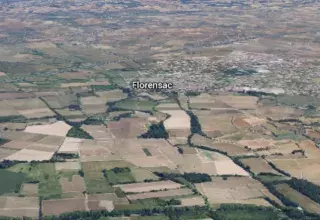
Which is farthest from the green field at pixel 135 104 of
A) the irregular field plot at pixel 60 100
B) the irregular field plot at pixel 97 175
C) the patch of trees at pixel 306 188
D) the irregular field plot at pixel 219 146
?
the patch of trees at pixel 306 188

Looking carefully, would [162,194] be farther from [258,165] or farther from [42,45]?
[42,45]

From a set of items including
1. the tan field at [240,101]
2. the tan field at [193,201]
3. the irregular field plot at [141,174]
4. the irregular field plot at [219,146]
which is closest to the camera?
the tan field at [193,201]

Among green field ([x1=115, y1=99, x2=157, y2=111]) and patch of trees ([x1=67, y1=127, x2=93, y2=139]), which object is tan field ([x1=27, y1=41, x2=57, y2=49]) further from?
patch of trees ([x1=67, y1=127, x2=93, y2=139])

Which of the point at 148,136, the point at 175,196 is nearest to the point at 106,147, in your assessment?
the point at 148,136

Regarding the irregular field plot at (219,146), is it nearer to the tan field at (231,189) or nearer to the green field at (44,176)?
the tan field at (231,189)

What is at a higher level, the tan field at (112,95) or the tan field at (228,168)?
the tan field at (228,168)
